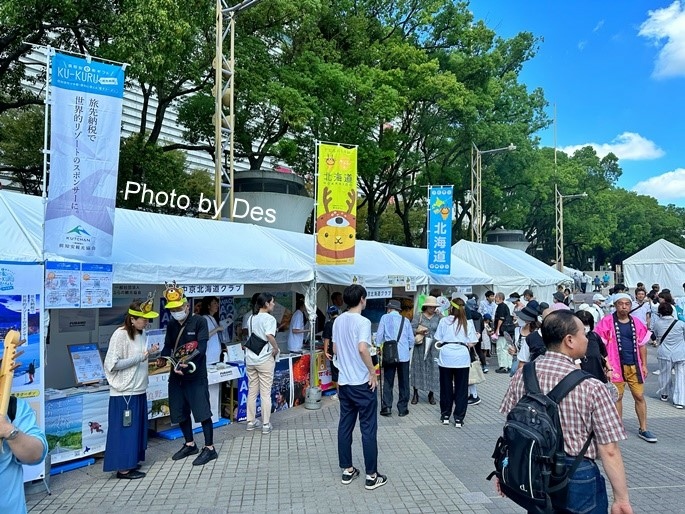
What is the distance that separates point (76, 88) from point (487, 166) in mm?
23248

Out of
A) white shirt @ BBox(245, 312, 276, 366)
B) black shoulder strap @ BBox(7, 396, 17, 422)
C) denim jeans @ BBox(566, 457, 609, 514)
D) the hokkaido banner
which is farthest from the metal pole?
denim jeans @ BBox(566, 457, 609, 514)

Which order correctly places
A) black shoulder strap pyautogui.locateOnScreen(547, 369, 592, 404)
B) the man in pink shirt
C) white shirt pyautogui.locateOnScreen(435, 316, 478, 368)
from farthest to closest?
white shirt pyautogui.locateOnScreen(435, 316, 478, 368), the man in pink shirt, black shoulder strap pyautogui.locateOnScreen(547, 369, 592, 404)

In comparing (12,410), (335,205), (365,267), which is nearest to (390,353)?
(335,205)

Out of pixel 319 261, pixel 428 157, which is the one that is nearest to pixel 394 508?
pixel 319 261

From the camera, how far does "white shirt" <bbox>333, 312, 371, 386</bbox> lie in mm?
4355

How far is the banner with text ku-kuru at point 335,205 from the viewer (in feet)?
24.9

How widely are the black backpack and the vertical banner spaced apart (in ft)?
30.3

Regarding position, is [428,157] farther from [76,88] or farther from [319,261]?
[76,88]

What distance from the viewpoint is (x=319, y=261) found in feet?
24.8

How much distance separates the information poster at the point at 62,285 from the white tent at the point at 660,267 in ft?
78.1

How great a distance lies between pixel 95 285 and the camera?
4.92m

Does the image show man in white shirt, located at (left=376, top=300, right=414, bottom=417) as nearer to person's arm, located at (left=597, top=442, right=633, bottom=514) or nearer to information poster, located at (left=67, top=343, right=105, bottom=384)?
information poster, located at (left=67, top=343, right=105, bottom=384)

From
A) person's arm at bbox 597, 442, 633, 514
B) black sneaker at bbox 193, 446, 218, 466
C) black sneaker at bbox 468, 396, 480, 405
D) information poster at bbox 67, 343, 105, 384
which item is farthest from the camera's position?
black sneaker at bbox 468, 396, 480, 405

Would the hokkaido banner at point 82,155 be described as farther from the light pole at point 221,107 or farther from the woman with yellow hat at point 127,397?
the light pole at point 221,107
